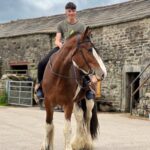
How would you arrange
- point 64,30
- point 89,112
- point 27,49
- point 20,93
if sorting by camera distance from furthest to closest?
point 27,49 < point 20,93 < point 89,112 < point 64,30

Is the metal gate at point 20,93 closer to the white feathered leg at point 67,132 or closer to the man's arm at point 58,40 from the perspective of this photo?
the man's arm at point 58,40

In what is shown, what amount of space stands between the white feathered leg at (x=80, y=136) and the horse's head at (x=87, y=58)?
149cm

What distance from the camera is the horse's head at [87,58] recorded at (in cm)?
654

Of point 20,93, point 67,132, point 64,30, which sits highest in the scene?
point 64,30

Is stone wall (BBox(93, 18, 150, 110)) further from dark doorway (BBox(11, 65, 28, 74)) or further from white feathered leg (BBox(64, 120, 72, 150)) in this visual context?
white feathered leg (BBox(64, 120, 72, 150))

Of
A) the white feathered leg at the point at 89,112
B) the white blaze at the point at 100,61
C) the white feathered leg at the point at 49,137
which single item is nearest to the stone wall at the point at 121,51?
the white feathered leg at the point at 89,112

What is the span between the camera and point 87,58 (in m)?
6.66

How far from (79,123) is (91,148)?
0.54m

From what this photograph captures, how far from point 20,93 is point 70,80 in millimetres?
18512

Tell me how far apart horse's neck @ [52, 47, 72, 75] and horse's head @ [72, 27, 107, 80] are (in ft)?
0.94

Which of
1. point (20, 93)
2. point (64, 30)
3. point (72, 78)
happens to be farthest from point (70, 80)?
→ point (20, 93)

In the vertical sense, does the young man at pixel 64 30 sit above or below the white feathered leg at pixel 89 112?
above

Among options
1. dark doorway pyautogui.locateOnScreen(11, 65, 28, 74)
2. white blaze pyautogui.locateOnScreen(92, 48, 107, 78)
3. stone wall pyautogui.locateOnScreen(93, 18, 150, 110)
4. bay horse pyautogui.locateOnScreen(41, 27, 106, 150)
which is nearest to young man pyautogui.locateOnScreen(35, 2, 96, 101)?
bay horse pyautogui.locateOnScreen(41, 27, 106, 150)

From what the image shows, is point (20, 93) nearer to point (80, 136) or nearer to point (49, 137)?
point (80, 136)
